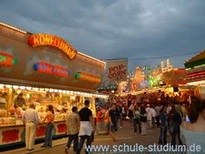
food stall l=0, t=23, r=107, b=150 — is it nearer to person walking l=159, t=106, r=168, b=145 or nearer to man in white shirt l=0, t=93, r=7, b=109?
man in white shirt l=0, t=93, r=7, b=109

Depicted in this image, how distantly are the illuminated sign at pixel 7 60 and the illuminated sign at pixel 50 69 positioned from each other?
1.57 meters

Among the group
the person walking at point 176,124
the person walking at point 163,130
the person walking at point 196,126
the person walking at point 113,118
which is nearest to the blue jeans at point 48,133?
the person walking at point 163,130

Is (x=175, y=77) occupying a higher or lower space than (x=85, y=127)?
higher

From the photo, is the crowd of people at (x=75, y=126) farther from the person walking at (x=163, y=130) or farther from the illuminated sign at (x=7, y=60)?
the person walking at (x=163, y=130)

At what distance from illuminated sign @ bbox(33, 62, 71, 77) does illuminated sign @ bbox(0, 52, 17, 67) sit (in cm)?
157

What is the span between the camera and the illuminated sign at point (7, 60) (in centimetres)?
1108

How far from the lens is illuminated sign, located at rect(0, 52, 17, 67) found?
1108 centimetres

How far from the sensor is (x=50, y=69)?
14.4 meters

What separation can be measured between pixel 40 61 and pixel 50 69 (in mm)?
887

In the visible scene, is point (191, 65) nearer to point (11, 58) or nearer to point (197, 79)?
point (197, 79)

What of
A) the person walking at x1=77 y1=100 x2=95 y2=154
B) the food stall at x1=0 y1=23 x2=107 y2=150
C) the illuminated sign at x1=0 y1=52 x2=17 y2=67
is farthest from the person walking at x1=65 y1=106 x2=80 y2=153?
the illuminated sign at x1=0 y1=52 x2=17 y2=67

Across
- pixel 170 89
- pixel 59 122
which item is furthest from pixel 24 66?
pixel 170 89

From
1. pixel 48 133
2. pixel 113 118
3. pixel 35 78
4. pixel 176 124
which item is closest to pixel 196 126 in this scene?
pixel 176 124

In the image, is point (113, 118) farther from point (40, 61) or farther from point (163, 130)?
point (40, 61)
